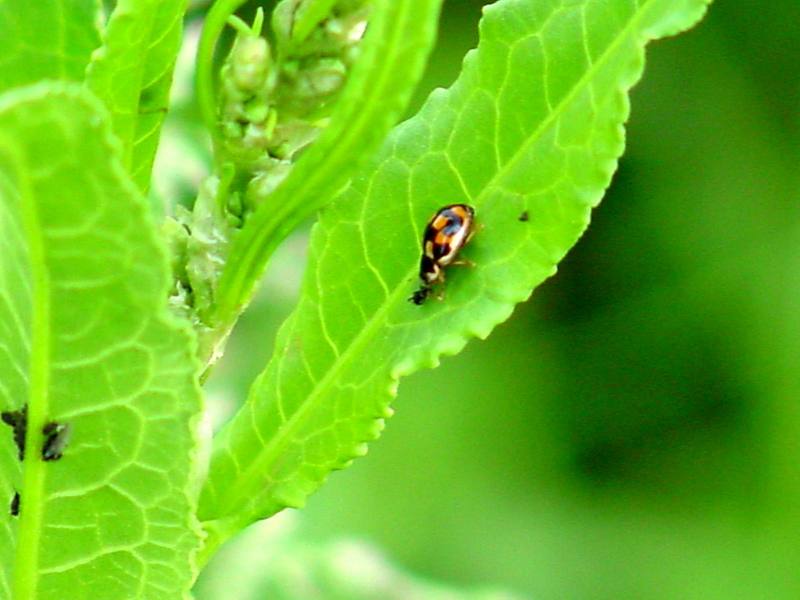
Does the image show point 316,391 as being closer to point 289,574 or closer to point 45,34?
point 45,34

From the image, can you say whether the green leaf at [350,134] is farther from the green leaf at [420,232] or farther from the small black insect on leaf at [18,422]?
the small black insect on leaf at [18,422]

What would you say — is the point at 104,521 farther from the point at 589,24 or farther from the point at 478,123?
the point at 589,24

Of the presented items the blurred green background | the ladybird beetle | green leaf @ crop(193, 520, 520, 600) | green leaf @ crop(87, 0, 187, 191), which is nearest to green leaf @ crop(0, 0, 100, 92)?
green leaf @ crop(87, 0, 187, 191)

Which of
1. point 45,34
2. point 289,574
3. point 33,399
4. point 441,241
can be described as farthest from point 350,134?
point 289,574

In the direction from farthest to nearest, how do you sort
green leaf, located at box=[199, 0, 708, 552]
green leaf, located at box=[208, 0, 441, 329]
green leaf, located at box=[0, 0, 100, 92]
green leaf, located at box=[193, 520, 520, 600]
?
green leaf, located at box=[193, 520, 520, 600] → green leaf, located at box=[0, 0, 100, 92] → green leaf, located at box=[199, 0, 708, 552] → green leaf, located at box=[208, 0, 441, 329]

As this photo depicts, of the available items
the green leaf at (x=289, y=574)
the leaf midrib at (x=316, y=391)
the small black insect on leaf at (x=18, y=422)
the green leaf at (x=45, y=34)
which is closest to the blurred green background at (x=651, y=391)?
the green leaf at (x=289, y=574)

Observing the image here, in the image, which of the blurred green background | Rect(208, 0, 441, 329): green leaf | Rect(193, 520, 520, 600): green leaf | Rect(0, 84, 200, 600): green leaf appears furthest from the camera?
the blurred green background

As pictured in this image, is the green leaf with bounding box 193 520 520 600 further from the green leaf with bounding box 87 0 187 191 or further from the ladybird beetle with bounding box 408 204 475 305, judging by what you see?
the green leaf with bounding box 87 0 187 191
